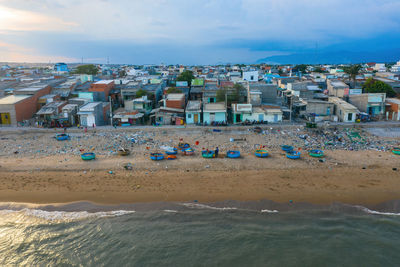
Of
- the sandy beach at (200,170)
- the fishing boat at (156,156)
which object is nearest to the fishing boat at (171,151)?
the sandy beach at (200,170)

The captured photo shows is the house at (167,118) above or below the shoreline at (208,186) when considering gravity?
above

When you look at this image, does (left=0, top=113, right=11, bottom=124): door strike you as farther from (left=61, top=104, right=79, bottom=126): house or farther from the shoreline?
the shoreline

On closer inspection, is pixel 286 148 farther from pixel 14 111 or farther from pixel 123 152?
pixel 14 111

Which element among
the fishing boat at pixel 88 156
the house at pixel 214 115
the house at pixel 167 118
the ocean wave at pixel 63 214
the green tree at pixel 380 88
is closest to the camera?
the ocean wave at pixel 63 214

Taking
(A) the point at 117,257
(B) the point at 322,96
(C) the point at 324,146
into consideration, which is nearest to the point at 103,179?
(A) the point at 117,257

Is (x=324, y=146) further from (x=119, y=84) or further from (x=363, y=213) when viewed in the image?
(x=119, y=84)

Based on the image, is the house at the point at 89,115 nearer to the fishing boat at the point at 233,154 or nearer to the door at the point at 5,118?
the door at the point at 5,118
